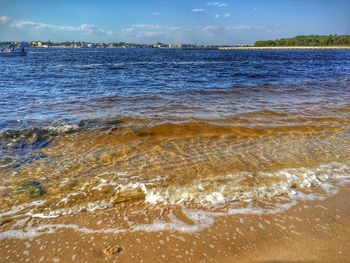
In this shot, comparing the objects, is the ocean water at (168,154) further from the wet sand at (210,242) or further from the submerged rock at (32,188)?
the wet sand at (210,242)

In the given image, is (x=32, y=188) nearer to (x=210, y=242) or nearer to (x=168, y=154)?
(x=168, y=154)

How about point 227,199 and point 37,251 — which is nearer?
point 37,251

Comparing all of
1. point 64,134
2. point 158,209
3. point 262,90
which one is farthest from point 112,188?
point 262,90

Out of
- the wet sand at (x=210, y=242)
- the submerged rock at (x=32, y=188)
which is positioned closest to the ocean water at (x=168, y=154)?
the submerged rock at (x=32, y=188)

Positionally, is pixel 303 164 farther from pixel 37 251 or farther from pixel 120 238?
pixel 37 251

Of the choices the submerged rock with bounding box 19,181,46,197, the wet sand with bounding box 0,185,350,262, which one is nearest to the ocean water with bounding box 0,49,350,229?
the submerged rock with bounding box 19,181,46,197

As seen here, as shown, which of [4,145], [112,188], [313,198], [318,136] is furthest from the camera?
[318,136]

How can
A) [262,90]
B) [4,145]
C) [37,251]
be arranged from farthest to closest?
[262,90]
[4,145]
[37,251]

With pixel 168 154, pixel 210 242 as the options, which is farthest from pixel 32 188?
pixel 210 242

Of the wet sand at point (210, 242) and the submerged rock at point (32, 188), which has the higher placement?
the submerged rock at point (32, 188)

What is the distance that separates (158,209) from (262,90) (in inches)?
592

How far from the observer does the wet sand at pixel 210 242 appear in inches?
133

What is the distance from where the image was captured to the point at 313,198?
4.71 m

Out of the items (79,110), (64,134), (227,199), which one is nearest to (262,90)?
(79,110)
